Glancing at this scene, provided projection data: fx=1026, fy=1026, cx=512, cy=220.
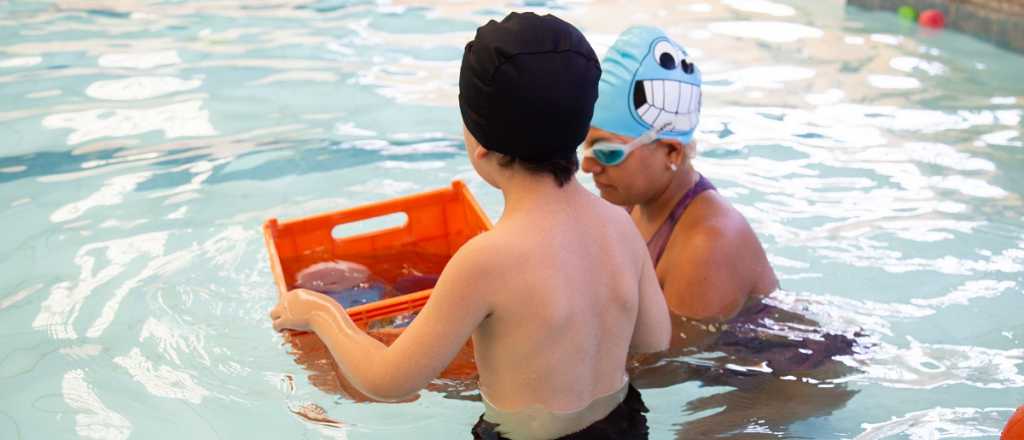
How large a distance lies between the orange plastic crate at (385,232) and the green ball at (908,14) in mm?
7382

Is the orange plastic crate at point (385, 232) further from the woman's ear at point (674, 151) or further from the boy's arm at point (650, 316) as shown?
the boy's arm at point (650, 316)

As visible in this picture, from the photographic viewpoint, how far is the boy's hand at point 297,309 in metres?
2.80

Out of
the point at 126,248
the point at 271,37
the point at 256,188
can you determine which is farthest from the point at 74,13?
the point at 126,248

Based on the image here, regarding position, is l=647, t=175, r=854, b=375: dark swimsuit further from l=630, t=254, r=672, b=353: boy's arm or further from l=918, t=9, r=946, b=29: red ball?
l=918, t=9, r=946, b=29: red ball

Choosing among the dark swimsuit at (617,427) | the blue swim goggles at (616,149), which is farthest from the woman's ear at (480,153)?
the blue swim goggles at (616,149)

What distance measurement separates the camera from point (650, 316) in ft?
8.99

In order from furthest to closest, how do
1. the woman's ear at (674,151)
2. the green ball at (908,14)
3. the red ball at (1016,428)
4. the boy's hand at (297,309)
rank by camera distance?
1. the green ball at (908,14)
2. the woman's ear at (674,151)
3. the boy's hand at (297,309)
4. the red ball at (1016,428)

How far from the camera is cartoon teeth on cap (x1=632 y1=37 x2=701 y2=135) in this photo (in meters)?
3.28

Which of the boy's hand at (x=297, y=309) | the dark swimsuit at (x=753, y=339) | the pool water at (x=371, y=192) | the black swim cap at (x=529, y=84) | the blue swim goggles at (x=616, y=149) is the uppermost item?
the black swim cap at (x=529, y=84)

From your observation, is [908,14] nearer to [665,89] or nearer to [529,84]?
[665,89]

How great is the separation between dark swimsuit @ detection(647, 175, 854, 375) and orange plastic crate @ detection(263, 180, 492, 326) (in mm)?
636

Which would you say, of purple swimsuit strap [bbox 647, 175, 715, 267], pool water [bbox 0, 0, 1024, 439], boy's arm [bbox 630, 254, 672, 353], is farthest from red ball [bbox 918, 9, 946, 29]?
boy's arm [bbox 630, 254, 672, 353]

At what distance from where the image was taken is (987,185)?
561 cm

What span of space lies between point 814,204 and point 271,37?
5.76m
